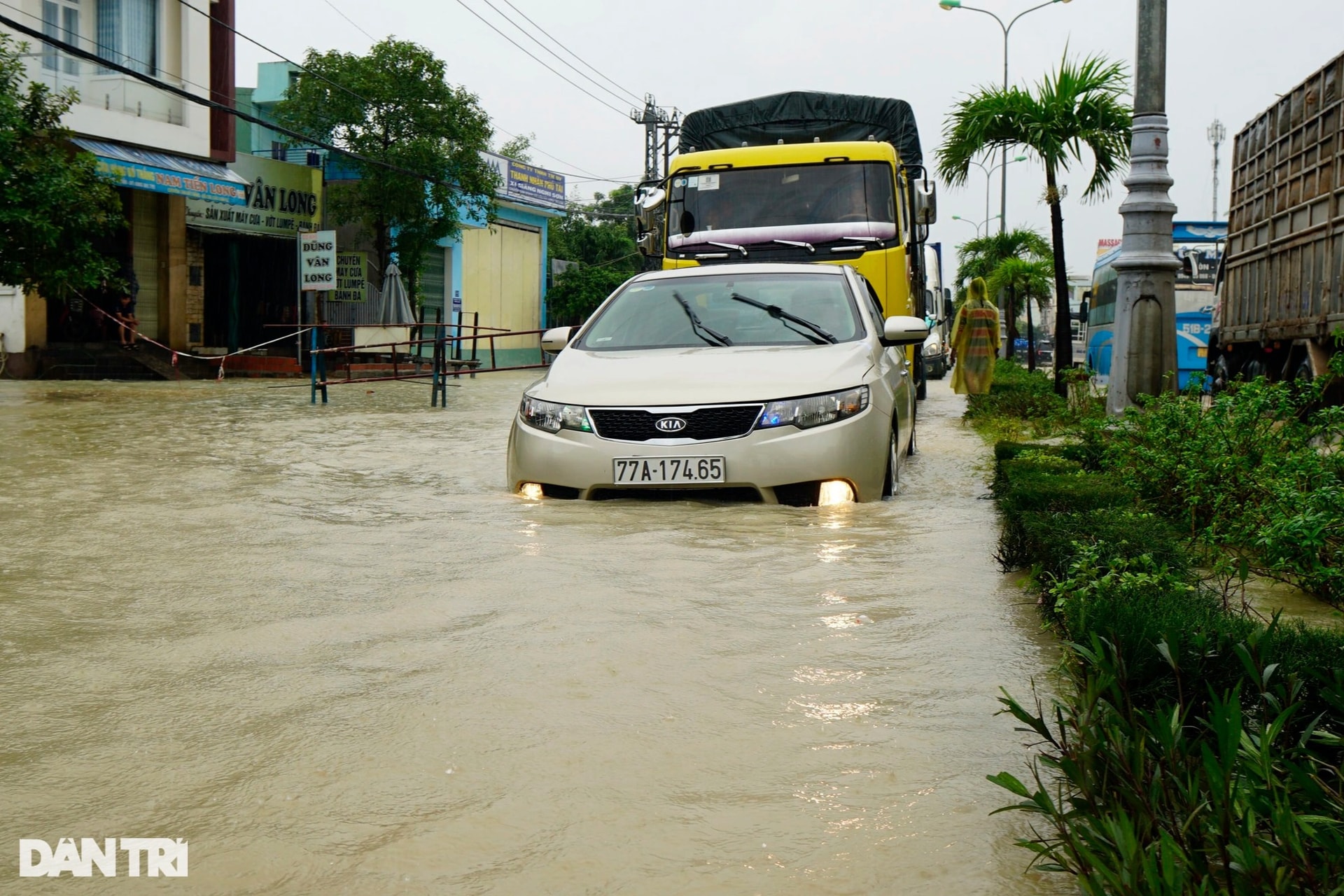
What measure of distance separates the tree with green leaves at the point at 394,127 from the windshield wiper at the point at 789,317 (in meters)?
21.2

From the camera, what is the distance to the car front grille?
695 cm

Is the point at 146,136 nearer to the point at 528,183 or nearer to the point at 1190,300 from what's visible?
the point at 528,183

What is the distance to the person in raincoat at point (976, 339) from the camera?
55.8 feet

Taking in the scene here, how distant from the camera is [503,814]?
2.84m

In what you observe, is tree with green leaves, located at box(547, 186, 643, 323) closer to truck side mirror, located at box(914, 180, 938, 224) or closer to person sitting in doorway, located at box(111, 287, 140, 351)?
person sitting in doorway, located at box(111, 287, 140, 351)

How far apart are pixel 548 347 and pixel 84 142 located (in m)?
17.0

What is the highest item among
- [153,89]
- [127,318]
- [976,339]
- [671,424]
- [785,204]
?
[153,89]

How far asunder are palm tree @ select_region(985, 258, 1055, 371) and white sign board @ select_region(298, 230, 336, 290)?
751 inches

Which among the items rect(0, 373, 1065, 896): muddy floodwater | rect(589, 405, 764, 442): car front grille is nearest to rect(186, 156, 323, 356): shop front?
rect(0, 373, 1065, 896): muddy floodwater

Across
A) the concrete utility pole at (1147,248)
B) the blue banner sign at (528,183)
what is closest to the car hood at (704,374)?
the concrete utility pole at (1147,248)

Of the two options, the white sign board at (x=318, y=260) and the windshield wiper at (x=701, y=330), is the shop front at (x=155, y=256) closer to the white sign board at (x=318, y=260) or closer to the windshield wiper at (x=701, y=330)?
the white sign board at (x=318, y=260)

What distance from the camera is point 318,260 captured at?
21703 millimetres

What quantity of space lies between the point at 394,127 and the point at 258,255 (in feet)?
14.3

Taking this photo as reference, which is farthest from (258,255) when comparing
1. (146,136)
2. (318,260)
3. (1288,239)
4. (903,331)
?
(903,331)
